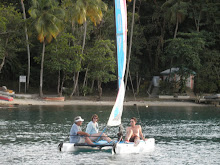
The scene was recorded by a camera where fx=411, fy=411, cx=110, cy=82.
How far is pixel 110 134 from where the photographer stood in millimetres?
24422

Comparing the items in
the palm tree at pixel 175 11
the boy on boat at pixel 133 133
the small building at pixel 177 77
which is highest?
the palm tree at pixel 175 11

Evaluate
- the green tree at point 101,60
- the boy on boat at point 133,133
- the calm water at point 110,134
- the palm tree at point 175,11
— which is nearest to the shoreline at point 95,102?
the green tree at point 101,60

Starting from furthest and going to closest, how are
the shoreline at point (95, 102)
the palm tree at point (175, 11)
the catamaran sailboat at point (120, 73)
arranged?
the palm tree at point (175, 11), the shoreline at point (95, 102), the catamaran sailboat at point (120, 73)

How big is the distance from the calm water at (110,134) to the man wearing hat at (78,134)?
58 centimetres

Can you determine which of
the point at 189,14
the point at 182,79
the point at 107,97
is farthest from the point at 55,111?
the point at 189,14

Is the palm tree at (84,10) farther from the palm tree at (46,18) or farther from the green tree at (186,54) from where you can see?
the green tree at (186,54)

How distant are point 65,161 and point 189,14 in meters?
38.9

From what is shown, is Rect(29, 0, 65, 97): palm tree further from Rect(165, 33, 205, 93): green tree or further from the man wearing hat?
the man wearing hat

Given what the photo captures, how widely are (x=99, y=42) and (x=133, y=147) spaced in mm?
29511

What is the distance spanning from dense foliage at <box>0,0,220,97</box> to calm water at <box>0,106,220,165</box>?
990 cm

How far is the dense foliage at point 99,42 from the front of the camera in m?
45.0

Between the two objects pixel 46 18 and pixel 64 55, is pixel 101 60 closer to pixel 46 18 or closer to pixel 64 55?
pixel 64 55

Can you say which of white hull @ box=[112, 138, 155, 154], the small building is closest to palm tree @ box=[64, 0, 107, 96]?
the small building

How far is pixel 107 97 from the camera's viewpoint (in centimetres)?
4881
